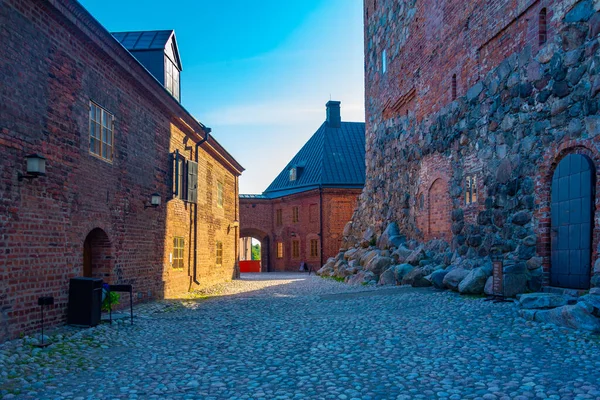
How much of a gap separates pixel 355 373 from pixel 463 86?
9.13 m

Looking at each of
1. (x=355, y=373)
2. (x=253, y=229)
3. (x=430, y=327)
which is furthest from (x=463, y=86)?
(x=253, y=229)

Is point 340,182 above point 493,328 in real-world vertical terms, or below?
above

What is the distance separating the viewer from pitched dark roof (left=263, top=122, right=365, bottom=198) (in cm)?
3148

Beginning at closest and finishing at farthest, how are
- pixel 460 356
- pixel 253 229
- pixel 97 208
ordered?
pixel 460 356, pixel 97 208, pixel 253 229

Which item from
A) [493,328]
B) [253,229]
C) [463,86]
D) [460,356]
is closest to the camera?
[460,356]

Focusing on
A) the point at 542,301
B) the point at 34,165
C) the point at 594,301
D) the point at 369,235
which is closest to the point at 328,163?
the point at 369,235

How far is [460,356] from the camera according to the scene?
5613 millimetres

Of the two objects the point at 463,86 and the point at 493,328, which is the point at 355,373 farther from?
the point at 463,86

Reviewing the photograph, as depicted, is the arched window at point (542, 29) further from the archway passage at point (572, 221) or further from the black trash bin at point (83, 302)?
the black trash bin at point (83, 302)

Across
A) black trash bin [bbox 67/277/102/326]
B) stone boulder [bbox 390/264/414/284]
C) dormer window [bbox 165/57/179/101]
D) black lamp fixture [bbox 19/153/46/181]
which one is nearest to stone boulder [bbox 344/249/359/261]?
stone boulder [bbox 390/264/414/284]

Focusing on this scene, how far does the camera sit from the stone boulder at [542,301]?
7636 millimetres

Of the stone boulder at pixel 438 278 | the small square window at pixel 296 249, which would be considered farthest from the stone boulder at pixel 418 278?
the small square window at pixel 296 249

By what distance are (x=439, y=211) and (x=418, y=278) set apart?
2276 millimetres

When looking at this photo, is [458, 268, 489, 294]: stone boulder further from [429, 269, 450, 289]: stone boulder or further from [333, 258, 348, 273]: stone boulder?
[333, 258, 348, 273]: stone boulder
